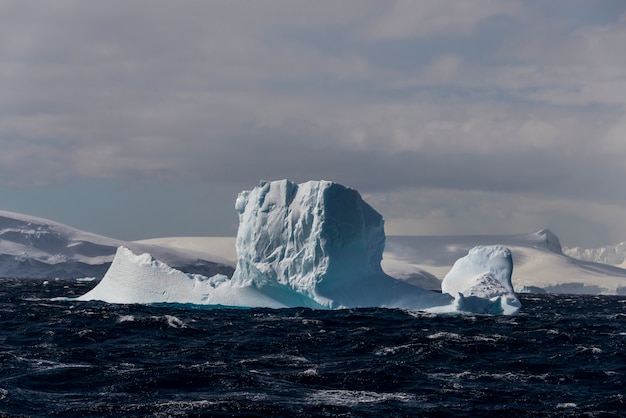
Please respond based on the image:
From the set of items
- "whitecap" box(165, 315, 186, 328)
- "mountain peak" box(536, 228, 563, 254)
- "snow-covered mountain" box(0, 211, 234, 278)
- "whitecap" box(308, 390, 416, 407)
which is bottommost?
Result: "whitecap" box(308, 390, 416, 407)

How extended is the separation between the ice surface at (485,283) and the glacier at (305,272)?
0.21 ft

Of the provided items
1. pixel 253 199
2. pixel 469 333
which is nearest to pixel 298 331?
pixel 469 333

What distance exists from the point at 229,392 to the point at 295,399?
4.57 ft

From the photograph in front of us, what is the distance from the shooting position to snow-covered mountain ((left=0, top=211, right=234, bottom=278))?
114000mm

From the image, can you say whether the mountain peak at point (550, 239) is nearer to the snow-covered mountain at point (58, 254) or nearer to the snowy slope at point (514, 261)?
the snowy slope at point (514, 261)

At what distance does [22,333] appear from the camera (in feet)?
82.2

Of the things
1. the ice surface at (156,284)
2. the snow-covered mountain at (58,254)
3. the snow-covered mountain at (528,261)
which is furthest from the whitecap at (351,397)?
the snow-covered mountain at (528,261)

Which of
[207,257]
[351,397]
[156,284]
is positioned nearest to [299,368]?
[351,397]

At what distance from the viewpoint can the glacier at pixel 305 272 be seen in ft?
128

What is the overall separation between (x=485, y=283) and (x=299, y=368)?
2385cm

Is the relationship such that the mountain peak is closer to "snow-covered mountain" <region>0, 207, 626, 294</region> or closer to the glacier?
"snow-covered mountain" <region>0, 207, 626, 294</region>

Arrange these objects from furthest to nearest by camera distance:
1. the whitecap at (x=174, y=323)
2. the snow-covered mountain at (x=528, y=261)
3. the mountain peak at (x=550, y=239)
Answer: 1. the mountain peak at (x=550, y=239)
2. the snow-covered mountain at (x=528, y=261)
3. the whitecap at (x=174, y=323)

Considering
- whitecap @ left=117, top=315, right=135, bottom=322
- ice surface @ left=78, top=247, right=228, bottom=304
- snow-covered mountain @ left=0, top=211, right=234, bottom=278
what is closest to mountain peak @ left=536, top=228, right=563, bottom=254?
snow-covered mountain @ left=0, top=211, right=234, bottom=278

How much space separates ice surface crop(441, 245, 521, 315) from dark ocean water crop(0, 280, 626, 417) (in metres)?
7.35
